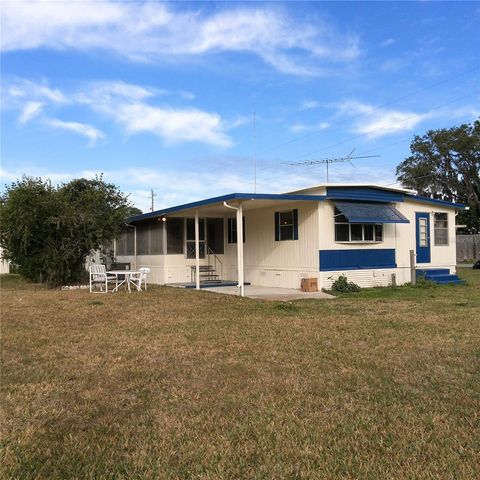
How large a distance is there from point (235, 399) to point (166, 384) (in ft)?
2.65

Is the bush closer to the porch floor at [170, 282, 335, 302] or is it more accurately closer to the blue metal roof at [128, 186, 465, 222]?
the porch floor at [170, 282, 335, 302]

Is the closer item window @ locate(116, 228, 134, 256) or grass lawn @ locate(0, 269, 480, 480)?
grass lawn @ locate(0, 269, 480, 480)

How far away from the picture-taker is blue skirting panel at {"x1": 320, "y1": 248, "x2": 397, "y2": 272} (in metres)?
14.1

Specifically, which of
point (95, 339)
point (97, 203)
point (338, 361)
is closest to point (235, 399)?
point (338, 361)

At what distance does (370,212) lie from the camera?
14461 millimetres

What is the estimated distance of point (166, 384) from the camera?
4.95 meters

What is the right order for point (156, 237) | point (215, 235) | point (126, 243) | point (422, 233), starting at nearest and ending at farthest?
point (422, 233) < point (156, 237) < point (215, 235) < point (126, 243)

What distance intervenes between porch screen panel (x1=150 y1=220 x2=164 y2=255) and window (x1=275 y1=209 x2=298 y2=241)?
4298 millimetres

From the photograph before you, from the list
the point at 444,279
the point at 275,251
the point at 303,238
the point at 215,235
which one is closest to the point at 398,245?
the point at 444,279

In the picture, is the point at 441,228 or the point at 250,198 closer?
the point at 250,198

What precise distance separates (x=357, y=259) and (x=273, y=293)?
284 cm

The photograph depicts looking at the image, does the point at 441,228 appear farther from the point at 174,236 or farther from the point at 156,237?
the point at 156,237

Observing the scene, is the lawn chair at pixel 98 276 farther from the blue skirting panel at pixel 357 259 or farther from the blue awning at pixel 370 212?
the blue awning at pixel 370 212

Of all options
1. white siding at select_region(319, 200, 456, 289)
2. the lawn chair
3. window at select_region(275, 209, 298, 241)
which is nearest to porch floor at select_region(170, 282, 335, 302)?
white siding at select_region(319, 200, 456, 289)
